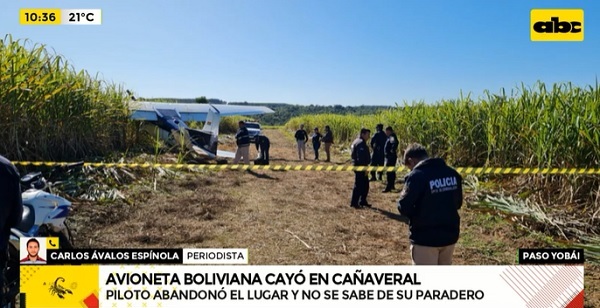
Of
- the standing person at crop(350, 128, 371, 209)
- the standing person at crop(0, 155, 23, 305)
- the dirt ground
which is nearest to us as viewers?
the standing person at crop(0, 155, 23, 305)

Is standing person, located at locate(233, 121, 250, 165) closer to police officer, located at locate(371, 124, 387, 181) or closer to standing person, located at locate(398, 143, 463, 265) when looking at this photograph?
police officer, located at locate(371, 124, 387, 181)

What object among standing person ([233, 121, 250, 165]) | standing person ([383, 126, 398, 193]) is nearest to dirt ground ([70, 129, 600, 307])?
standing person ([383, 126, 398, 193])

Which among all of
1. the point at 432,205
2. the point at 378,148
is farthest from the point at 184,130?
the point at 432,205

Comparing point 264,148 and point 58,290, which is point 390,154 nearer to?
point 264,148

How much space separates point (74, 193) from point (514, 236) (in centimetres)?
729

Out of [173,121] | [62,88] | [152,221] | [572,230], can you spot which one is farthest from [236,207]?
[173,121]

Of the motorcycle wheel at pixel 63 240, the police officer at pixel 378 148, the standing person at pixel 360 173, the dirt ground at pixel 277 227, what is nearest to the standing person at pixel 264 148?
the dirt ground at pixel 277 227

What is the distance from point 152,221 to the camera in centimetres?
641

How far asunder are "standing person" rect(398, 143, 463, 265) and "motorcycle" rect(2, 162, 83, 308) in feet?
10.1

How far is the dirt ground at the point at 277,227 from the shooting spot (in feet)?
17.1

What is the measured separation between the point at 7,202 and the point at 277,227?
14.1 ft

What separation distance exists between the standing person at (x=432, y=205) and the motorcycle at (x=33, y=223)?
3086 mm

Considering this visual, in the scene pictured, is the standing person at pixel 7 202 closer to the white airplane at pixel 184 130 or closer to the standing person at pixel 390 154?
the standing person at pixel 390 154

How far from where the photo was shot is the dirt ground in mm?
5203
